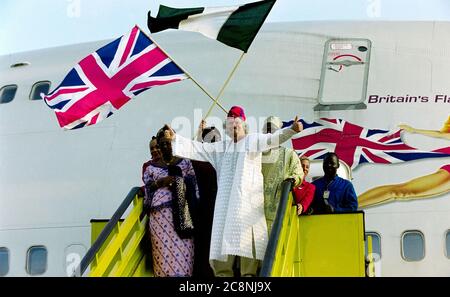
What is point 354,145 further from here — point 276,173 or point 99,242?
point 99,242

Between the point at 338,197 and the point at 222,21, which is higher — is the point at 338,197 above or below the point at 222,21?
below

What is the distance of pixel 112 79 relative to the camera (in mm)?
9750

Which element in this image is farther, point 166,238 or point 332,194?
point 332,194

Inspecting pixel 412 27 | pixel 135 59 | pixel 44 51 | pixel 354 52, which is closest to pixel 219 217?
pixel 135 59

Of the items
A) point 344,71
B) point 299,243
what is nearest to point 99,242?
point 299,243

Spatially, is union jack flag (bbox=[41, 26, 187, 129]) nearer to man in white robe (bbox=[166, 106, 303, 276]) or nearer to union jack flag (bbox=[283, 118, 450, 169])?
man in white robe (bbox=[166, 106, 303, 276])

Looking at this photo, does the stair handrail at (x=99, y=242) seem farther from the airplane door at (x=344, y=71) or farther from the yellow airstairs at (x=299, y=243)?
the airplane door at (x=344, y=71)

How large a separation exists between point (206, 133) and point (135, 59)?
4.48 feet

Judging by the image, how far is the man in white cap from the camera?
316 inches

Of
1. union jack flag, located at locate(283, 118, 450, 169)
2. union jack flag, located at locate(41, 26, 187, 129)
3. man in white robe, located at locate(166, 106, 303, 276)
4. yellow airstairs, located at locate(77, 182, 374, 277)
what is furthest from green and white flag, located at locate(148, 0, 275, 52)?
union jack flag, located at locate(283, 118, 450, 169)

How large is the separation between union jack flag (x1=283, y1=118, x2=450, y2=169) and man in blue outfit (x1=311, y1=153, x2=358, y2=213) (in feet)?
8.73

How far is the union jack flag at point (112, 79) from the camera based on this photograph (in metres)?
9.65

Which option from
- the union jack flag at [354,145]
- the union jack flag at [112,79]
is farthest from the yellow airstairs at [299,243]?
the union jack flag at [354,145]

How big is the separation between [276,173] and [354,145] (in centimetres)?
403
